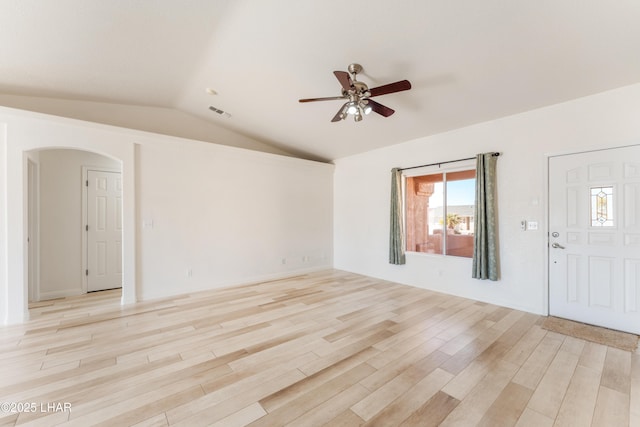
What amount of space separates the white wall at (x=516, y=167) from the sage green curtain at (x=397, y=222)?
0.21 meters

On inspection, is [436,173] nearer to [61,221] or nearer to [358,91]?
[358,91]

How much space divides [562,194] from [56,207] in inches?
297

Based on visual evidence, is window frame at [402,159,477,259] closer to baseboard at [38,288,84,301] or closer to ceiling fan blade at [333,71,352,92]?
ceiling fan blade at [333,71,352,92]

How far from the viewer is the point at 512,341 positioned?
2.76 metres

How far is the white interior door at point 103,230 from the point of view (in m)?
4.55

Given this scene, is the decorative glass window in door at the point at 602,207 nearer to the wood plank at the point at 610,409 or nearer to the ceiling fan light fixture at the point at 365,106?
the wood plank at the point at 610,409

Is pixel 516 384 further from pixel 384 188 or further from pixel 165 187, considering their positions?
pixel 165 187

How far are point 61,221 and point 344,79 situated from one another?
5.03 metres

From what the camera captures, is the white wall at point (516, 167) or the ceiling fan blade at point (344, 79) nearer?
the ceiling fan blade at point (344, 79)

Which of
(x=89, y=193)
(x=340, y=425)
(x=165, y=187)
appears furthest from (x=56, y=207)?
(x=340, y=425)

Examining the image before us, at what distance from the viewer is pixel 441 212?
4.69 meters

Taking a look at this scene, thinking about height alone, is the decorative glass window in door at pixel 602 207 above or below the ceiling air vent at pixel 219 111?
below

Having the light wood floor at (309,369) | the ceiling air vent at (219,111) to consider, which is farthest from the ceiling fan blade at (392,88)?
the ceiling air vent at (219,111)

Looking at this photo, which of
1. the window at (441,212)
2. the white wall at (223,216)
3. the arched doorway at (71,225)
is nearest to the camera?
the arched doorway at (71,225)
